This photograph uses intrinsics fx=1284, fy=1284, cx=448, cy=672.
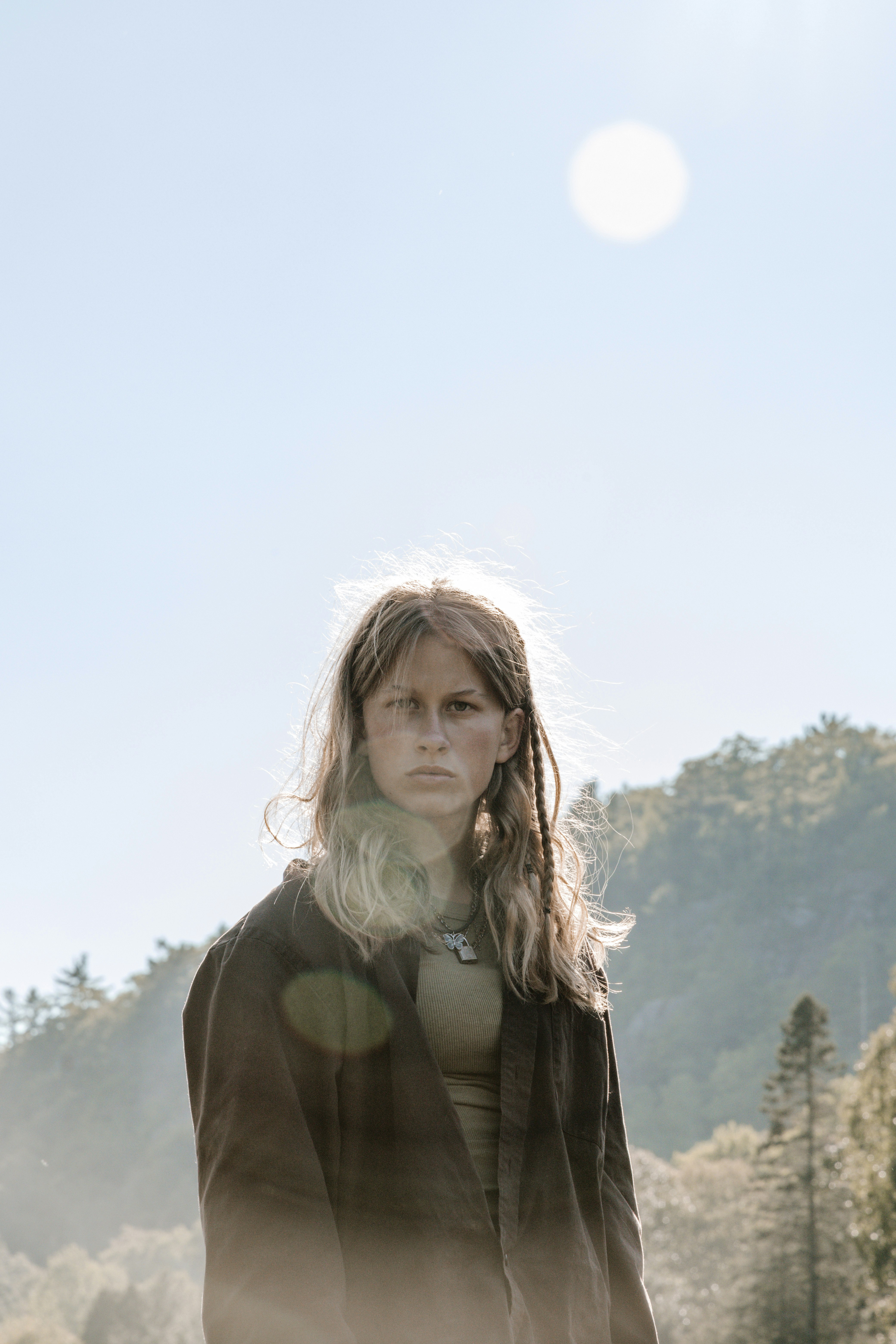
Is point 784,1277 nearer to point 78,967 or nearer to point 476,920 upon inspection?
point 476,920

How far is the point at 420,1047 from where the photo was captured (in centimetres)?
239

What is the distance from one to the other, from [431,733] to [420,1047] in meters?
0.66

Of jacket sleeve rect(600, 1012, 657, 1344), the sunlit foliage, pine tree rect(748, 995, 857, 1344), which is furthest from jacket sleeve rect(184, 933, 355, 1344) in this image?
the sunlit foliage

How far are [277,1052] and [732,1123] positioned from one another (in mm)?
75195

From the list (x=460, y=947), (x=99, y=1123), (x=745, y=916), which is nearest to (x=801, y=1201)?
(x=460, y=947)

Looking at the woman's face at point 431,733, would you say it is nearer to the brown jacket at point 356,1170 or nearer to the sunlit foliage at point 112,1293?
the brown jacket at point 356,1170

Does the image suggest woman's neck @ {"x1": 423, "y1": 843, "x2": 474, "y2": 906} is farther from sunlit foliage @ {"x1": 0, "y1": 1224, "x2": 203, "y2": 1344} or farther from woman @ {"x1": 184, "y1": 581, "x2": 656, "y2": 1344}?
sunlit foliage @ {"x1": 0, "y1": 1224, "x2": 203, "y2": 1344}

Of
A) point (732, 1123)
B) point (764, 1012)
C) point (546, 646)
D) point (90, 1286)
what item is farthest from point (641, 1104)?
point (546, 646)

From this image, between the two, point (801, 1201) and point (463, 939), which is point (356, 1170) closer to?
point (463, 939)

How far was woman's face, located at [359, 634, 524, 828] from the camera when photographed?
8.94ft

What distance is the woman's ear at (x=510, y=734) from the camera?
298cm

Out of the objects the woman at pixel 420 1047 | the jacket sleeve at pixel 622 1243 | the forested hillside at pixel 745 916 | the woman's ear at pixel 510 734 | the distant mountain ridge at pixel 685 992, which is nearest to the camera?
the woman at pixel 420 1047

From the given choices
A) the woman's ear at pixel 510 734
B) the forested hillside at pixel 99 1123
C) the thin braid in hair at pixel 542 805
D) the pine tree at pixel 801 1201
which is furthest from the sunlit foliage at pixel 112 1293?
the woman's ear at pixel 510 734

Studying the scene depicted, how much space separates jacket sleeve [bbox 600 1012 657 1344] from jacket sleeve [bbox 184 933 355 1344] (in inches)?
28.8
